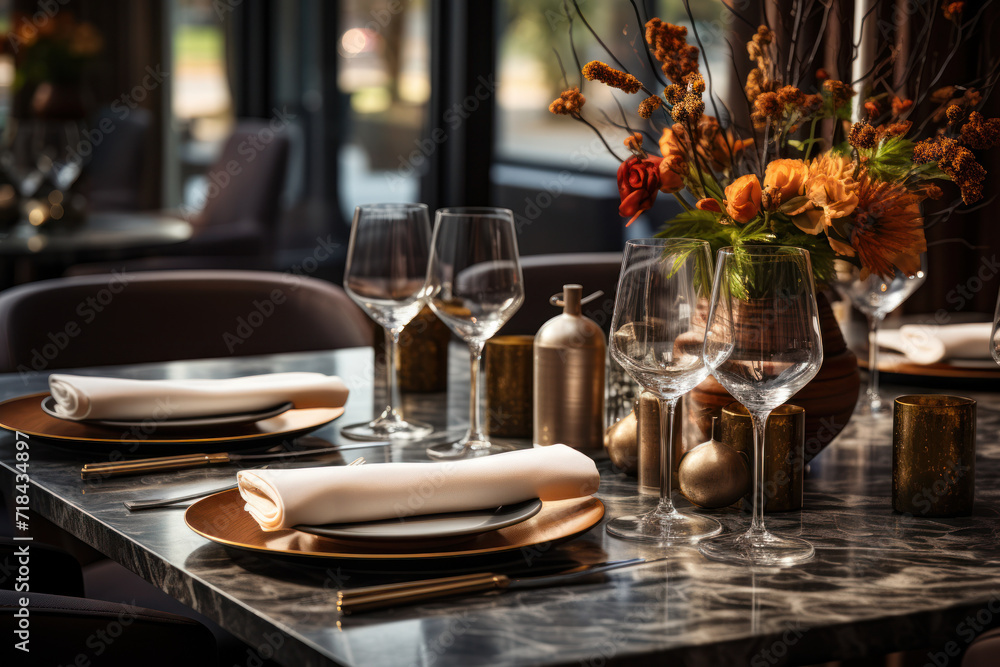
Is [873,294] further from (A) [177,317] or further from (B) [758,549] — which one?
(A) [177,317]

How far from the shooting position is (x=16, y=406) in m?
1.38

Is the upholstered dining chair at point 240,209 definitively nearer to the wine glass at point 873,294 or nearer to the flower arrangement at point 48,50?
the flower arrangement at point 48,50

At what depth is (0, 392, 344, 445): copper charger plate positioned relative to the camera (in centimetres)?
125

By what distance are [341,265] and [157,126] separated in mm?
1426

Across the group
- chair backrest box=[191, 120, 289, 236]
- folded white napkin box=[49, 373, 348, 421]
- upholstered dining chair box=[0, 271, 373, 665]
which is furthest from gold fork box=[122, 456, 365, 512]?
chair backrest box=[191, 120, 289, 236]

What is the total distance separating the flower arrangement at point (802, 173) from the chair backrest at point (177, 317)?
0.89 metres

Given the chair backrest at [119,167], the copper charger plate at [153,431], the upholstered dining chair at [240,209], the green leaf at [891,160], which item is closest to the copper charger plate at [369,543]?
the copper charger plate at [153,431]

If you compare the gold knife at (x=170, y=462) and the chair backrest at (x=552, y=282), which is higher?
the chair backrest at (x=552, y=282)

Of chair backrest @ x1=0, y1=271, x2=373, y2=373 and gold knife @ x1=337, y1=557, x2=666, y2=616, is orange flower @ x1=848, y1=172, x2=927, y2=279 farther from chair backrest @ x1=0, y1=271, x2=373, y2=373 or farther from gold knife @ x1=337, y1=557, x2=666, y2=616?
chair backrest @ x1=0, y1=271, x2=373, y2=373

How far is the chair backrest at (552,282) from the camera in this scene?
2.14 meters

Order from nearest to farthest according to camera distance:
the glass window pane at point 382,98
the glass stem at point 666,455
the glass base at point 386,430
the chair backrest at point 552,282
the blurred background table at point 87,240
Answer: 1. the glass stem at point 666,455
2. the glass base at point 386,430
3. the chair backrest at point 552,282
4. the blurred background table at point 87,240
5. the glass window pane at point 382,98

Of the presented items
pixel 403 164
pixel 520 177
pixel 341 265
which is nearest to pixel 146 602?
pixel 520 177

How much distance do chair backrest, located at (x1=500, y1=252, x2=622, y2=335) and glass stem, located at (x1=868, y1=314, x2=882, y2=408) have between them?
21.6 inches

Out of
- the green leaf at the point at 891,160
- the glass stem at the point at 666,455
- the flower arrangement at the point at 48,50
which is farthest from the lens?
the flower arrangement at the point at 48,50
